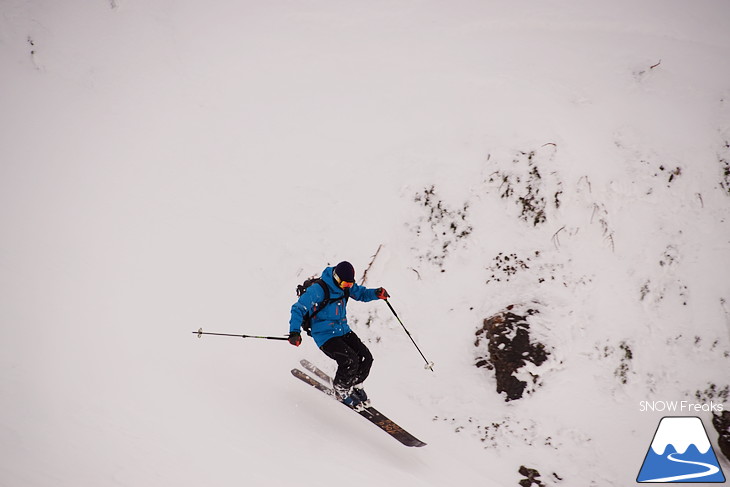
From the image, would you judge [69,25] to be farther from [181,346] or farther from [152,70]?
[181,346]

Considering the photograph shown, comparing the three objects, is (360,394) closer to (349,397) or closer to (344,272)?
(349,397)

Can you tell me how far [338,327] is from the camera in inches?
283

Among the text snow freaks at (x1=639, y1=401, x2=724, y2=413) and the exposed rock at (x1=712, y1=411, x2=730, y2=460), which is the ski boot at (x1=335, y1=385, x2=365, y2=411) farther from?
the exposed rock at (x1=712, y1=411, x2=730, y2=460)

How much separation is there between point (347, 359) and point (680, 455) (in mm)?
6712

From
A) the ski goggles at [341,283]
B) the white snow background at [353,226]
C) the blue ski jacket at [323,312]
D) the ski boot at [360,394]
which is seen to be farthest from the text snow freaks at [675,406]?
the ski goggles at [341,283]

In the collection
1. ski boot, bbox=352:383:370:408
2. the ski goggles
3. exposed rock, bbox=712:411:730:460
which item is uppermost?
exposed rock, bbox=712:411:730:460

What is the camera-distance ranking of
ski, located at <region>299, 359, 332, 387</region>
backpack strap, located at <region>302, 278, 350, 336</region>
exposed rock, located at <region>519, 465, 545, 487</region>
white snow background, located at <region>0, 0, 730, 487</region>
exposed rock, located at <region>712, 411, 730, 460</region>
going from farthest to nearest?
ski, located at <region>299, 359, 332, 387</region>
exposed rock, located at <region>712, 411, 730, 460</region>
exposed rock, located at <region>519, 465, 545, 487</region>
backpack strap, located at <region>302, 278, 350, 336</region>
white snow background, located at <region>0, 0, 730, 487</region>

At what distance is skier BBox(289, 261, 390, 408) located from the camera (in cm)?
682

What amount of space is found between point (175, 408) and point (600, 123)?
11741 millimetres

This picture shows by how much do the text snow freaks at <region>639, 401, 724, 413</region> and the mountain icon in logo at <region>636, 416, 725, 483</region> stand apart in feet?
0.50

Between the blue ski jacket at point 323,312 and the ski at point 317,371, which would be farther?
the ski at point 317,371

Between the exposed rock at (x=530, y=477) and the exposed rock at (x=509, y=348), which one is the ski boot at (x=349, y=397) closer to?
the exposed rock at (x=509, y=348)

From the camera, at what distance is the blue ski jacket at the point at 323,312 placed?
267 inches

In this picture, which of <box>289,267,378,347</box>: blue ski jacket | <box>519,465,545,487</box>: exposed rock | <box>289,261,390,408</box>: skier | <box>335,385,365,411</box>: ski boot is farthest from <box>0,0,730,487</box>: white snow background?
<box>289,267,378,347</box>: blue ski jacket
